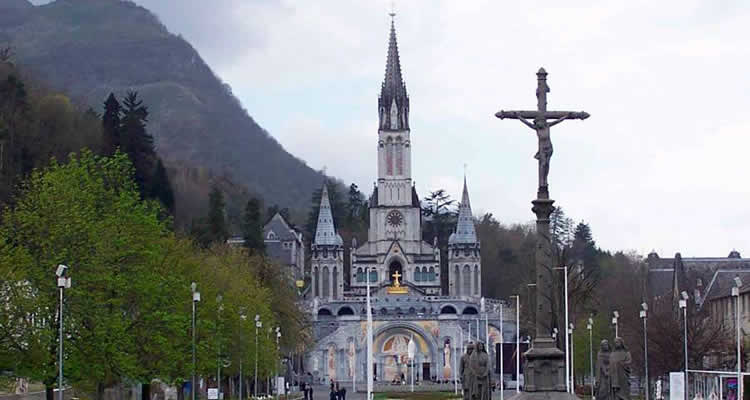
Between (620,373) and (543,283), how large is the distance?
15.7ft

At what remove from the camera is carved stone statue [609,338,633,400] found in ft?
107

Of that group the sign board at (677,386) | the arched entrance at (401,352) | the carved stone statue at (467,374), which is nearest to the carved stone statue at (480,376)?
the carved stone statue at (467,374)

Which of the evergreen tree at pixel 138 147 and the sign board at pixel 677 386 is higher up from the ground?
the evergreen tree at pixel 138 147

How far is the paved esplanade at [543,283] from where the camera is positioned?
95.8 ft

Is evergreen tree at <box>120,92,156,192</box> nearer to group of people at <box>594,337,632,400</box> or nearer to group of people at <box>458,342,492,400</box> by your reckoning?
group of people at <box>458,342,492,400</box>

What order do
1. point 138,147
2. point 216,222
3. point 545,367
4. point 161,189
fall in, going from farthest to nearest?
point 161,189 < point 216,222 < point 138,147 < point 545,367

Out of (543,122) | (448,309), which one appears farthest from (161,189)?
→ (543,122)

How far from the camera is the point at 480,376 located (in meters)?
36.1

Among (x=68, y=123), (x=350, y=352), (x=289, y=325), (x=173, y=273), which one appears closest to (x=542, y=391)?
(x=173, y=273)

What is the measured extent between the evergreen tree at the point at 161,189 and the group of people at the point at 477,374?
7951 cm

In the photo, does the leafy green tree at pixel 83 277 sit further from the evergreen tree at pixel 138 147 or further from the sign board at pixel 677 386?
the evergreen tree at pixel 138 147

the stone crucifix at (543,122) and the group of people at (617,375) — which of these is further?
the group of people at (617,375)

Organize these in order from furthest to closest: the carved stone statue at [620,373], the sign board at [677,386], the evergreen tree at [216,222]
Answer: the evergreen tree at [216,222] → the sign board at [677,386] → the carved stone statue at [620,373]

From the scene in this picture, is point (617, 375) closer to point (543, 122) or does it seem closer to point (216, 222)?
point (543, 122)
